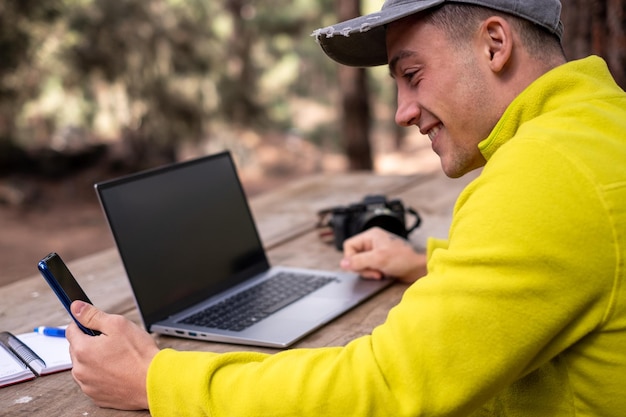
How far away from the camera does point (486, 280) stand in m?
0.90

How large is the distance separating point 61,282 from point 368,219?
3.29ft

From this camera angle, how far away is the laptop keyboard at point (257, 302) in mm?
1584

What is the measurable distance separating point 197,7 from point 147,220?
10.1 metres

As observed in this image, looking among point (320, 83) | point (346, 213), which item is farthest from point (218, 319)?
point (320, 83)

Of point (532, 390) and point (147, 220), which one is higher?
point (147, 220)

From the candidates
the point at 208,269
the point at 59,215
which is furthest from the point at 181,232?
the point at 59,215

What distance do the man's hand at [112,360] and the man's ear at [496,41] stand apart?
670 millimetres

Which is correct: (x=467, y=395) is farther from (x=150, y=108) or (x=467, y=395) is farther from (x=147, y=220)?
(x=150, y=108)

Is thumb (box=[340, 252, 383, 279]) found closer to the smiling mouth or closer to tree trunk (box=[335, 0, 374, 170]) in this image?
the smiling mouth

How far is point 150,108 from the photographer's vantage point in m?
10.6

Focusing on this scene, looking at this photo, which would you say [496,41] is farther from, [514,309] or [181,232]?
[181,232]

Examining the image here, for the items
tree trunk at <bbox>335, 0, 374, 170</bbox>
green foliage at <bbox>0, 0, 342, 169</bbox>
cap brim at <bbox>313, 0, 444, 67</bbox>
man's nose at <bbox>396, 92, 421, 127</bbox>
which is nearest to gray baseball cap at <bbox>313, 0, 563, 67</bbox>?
cap brim at <bbox>313, 0, 444, 67</bbox>

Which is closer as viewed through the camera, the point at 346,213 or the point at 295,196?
the point at 346,213

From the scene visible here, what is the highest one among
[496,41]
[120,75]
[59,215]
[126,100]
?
[120,75]
